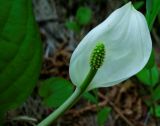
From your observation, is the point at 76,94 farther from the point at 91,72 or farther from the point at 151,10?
the point at 151,10

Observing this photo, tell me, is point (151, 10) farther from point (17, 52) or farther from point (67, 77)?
point (67, 77)

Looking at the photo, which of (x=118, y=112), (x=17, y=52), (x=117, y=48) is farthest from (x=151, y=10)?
(x=118, y=112)

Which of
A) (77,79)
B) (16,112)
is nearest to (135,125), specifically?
(16,112)

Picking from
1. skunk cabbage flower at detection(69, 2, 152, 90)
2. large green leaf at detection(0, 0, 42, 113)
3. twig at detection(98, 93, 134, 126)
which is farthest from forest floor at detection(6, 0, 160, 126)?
skunk cabbage flower at detection(69, 2, 152, 90)

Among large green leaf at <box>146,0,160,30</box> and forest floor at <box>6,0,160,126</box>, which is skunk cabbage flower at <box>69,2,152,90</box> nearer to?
large green leaf at <box>146,0,160,30</box>

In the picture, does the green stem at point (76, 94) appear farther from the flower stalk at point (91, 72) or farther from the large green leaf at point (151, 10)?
the large green leaf at point (151, 10)

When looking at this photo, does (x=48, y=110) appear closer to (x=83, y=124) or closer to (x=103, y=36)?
(x=83, y=124)

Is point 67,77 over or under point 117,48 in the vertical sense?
under

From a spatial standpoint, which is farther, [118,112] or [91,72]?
[118,112]
